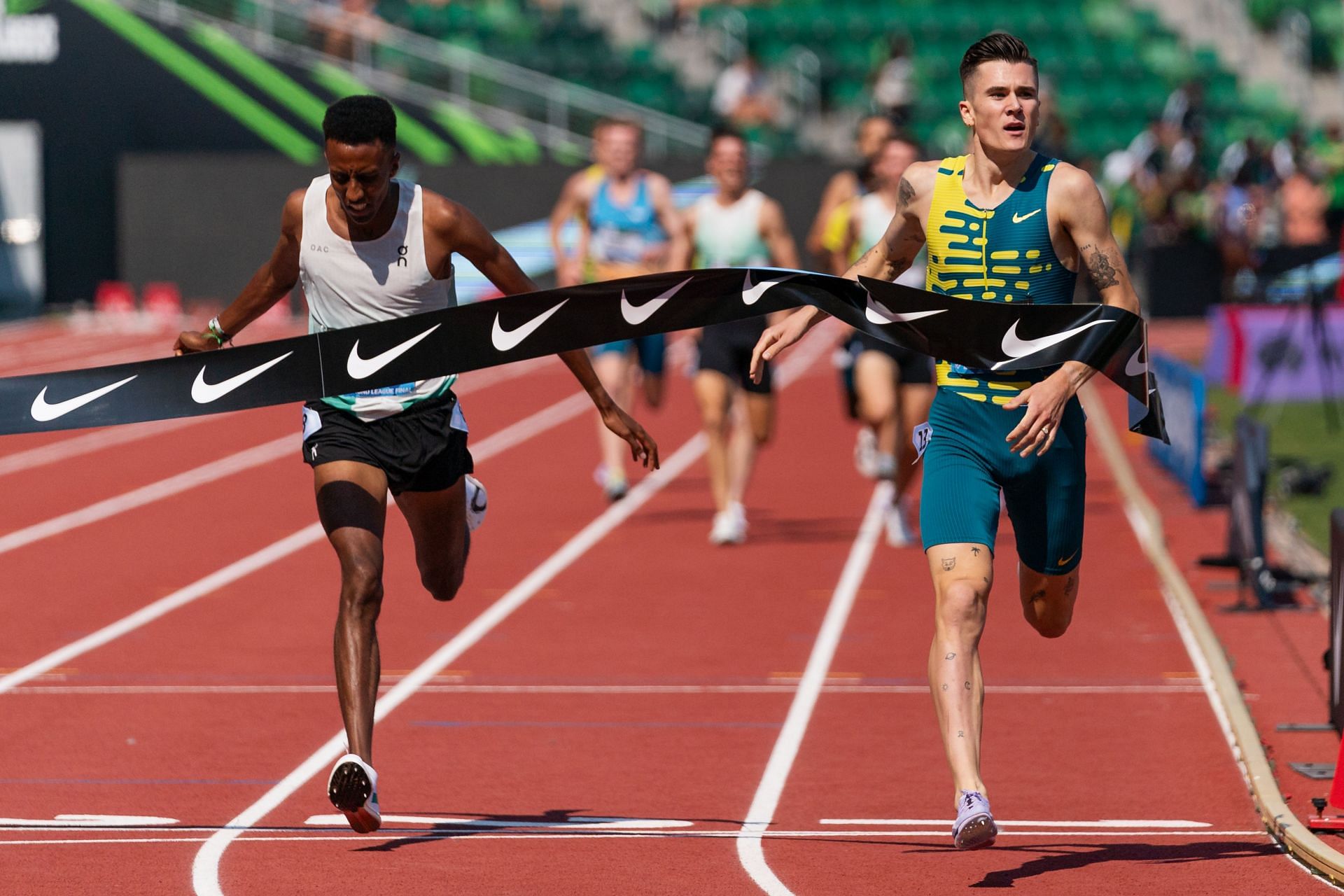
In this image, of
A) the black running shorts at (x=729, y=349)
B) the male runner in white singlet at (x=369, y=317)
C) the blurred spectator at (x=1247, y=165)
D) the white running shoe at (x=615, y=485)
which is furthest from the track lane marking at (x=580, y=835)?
the blurred spectator at (x=1247, y=165)

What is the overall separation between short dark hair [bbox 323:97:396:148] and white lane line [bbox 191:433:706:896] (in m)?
1.93

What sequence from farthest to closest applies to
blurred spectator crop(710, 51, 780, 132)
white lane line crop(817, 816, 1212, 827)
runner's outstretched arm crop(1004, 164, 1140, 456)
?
1. blurred spectator crop(710, 51, 780, 132)
2. white lane line crop(817, 816, 1212, 827)
3. runner's outstretched arm crop(1004, 164, 1140, 456)

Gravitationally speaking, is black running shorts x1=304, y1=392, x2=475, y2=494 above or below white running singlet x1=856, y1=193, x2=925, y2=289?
above

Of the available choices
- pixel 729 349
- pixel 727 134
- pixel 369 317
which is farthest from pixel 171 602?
pixel 369 317

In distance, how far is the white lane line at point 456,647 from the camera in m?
5.93

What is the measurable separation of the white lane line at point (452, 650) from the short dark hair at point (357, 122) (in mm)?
1934

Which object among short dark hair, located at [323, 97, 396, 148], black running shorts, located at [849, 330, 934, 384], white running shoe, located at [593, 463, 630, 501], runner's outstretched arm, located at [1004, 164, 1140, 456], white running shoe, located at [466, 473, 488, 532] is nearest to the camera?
runner's outstretched arm, located at [1004, 164, 1140, 456]

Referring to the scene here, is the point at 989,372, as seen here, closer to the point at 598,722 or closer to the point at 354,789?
the point at 354,789

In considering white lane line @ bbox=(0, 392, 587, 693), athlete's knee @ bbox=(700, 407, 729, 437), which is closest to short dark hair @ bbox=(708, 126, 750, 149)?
athlete's knee @ bbox=(700, 407, 729, 437)

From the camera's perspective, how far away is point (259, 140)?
3153 centimetres

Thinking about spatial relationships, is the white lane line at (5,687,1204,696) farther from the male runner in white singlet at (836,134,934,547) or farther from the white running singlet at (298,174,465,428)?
the male runner in white singlet at (836,134,934,547)

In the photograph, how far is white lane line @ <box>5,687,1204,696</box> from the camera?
842 cm

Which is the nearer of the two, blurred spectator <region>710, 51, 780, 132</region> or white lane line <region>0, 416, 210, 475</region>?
white lane line <region>0, 416, 210, 475</region>

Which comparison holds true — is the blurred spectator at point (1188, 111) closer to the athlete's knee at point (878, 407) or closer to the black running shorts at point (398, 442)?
the athlete's knee at point (878, 407)
